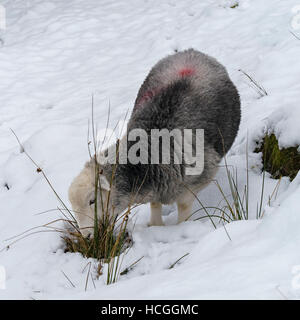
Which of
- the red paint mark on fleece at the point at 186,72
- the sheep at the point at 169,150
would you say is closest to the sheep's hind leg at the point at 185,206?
the sheep at the point at 169,150

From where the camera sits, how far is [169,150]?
2984mm

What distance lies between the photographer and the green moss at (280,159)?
3235 millimetres

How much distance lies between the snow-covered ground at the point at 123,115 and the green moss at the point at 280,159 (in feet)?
0.31

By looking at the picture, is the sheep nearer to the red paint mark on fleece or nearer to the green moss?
the red paint mark on fleece

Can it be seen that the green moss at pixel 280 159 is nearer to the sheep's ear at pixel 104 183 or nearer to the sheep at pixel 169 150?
the sheep at pixel 169 150

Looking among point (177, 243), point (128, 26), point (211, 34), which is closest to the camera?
point (177, 243)

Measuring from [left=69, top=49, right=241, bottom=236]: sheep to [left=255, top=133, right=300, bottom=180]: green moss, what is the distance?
371 mm

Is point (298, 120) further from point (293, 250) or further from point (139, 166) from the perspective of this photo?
point (293, 250)

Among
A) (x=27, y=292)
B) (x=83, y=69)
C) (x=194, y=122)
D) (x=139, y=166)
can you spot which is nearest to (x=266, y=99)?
(x=194, y=122)

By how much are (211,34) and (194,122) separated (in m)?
3.94

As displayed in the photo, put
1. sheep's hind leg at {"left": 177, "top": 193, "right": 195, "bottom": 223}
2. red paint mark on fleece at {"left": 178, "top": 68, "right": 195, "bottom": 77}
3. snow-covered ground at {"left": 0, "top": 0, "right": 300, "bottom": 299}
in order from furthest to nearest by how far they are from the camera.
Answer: red paint mark on fleece at {"left": 178, "top": 68, "right": 195, "bottom": 77}
sheep's hind leg at {"left": 177, "top": 193, "right": 195, "bottom": 223}
snow-covered ground at {"left": 0, "top": 0, "right": 300, "bottom": 299}

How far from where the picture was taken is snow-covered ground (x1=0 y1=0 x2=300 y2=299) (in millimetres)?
1688

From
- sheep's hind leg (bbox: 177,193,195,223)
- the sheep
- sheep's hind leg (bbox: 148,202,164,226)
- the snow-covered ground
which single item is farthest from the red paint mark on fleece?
sheep's hind leg (bbox: 148,202,164,226)

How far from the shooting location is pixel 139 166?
2.97 m
